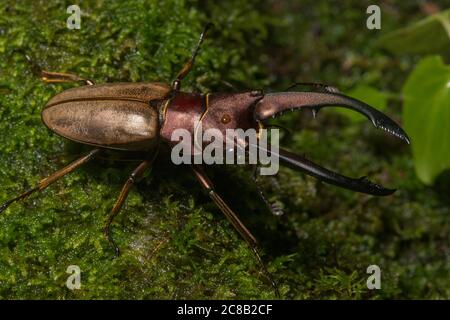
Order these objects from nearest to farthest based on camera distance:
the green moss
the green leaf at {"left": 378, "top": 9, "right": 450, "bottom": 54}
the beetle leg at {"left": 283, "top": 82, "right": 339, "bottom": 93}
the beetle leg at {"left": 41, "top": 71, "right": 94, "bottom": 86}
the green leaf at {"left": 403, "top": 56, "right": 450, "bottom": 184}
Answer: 1. the beetle leg at {"left": 283, "top": 82, "right": 339, "bottom": 93}
2. the green moss
3. the beetle leg at {"left": 41, "top": 71, "right": 94, "bottom": 86}
4. the green leaf at {"left": 403, "top": 56, "right": 450, "bottom": 184}
5. the green leaf at {"left": 378, "top": 9, "right": 450, "bottom": 54}

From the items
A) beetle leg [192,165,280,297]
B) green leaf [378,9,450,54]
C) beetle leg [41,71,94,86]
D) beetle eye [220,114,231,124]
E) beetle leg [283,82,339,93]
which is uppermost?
green leaf [378,9,450,54]

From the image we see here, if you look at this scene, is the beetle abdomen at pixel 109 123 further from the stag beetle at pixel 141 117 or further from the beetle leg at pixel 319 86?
the beetle leg at pixel 319 86

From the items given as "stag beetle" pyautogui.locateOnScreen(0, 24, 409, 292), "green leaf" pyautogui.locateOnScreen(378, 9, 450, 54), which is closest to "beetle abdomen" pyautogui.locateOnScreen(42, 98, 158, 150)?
"stag beetle" pyautogui.locateOnScreen(0, 24, 409, 292)

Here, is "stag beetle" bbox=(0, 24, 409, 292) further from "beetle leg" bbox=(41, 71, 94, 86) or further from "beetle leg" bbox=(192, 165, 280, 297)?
"beetle leg" bbox=(41, 71, 94, 86)

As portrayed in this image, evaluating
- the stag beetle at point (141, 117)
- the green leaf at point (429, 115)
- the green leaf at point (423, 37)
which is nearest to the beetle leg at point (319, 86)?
the stag beetle at point (141, 117)

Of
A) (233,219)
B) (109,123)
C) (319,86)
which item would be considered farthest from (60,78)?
(319,86)
